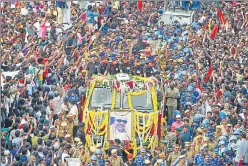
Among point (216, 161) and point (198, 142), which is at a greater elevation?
point (198, 142)

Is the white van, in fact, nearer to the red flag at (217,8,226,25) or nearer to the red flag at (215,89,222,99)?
the red flag at (217,8,226,25)

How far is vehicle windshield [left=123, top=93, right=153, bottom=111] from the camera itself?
1146 inches

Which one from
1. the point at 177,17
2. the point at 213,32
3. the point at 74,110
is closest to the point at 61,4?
the point at 177,17

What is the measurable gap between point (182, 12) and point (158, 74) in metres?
9.17

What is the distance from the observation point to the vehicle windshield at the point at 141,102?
29109 mm

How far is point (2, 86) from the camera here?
102 ft

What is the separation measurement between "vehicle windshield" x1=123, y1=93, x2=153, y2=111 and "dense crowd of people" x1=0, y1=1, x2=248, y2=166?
0.88 metres

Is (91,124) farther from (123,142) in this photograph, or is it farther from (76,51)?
(76,51)

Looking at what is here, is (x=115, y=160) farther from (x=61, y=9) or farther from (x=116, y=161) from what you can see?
(x=61, y=9)

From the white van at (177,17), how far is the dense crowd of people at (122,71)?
11.1 inches

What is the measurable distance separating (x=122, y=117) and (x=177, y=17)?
44.5 ft

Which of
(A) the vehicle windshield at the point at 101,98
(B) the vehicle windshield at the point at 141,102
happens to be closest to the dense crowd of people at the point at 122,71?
(A) the vehicle windshield at the point at 101,98

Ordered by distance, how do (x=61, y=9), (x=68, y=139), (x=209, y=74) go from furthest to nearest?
(x=61, y=9) < (x=209, y=74) < (x=68, y=139)

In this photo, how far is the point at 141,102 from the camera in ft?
96.1
